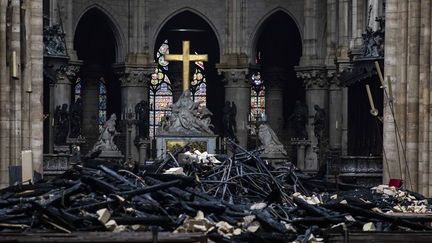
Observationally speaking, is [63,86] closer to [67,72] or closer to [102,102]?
[67,72]

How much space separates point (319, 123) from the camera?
71812mm

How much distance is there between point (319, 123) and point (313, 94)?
92.7 inches

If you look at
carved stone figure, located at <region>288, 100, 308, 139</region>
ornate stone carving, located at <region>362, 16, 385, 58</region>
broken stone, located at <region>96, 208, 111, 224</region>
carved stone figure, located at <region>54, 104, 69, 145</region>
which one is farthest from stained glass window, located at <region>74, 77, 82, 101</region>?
broken stone, located at <region>96, 208, 111, 224</region>

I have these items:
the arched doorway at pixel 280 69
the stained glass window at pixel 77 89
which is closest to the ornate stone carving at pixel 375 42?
the arched doorway at pixel 280 69

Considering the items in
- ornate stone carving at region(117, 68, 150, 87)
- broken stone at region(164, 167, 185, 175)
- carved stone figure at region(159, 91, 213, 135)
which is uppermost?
ornate stone carving at region(117, 68, 150, 87)

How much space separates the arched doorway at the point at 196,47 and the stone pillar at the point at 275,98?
265cm

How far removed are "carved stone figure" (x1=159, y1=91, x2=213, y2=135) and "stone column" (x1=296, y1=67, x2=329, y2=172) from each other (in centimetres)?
512

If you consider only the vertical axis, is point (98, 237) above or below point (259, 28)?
below

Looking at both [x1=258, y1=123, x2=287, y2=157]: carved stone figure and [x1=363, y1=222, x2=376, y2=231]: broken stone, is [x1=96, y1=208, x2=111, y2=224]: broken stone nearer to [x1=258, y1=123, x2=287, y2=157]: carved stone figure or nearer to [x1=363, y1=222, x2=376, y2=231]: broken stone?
[x1=363, y1=222, x2=376, y2=231]: broken stone

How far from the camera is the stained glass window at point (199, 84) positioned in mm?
82625

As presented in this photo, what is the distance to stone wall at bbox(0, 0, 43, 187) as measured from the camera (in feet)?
139

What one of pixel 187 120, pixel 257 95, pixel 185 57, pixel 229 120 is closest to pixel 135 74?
pixel 229 120

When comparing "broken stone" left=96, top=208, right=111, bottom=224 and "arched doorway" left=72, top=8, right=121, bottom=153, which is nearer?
"broken stone" left=96, top=208, right=111, bottom=224

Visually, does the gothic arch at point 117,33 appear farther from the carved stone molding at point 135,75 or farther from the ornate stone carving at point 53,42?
the ornate stone carving at point 53,42
